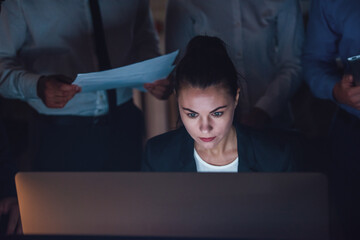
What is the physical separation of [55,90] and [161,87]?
384 mm

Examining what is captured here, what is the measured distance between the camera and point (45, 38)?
1.35m

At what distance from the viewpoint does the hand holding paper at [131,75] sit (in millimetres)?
1026

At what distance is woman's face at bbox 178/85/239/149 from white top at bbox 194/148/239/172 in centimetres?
6

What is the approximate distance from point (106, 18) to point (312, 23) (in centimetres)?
80

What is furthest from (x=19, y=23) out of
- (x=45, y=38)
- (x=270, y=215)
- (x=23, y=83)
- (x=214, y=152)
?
(x=270, y=215)

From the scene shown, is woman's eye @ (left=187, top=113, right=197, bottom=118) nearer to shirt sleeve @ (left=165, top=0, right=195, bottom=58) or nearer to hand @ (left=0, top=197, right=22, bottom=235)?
shirt sleeve @ (left=165, top=0, right=195, bottom=58)

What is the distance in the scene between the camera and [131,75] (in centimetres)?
110

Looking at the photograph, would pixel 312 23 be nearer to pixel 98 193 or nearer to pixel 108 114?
pixel 108 114

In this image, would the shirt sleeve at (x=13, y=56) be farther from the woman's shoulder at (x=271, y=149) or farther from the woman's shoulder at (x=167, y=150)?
the woman's shoulder at (x=271, y=149)

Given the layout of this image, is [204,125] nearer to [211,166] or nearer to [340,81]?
[211,166]

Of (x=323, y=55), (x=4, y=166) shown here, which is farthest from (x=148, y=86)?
(x=323, y=55)

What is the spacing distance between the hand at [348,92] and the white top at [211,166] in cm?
40

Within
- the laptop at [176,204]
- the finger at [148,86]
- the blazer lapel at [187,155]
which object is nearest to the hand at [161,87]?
the finger at [148,86]

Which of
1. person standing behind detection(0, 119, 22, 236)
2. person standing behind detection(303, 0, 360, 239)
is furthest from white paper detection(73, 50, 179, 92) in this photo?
person standing behind detection(303, 0, 360, 239)
